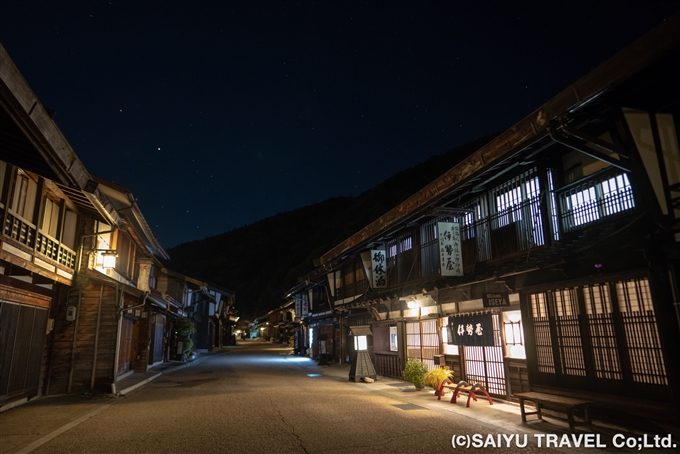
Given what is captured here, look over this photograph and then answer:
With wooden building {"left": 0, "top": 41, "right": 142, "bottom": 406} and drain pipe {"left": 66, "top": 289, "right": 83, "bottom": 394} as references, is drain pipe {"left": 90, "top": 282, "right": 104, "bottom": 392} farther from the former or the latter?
drain pipe {"left": 66, "top": 289, "right": 83, "bottom": 394}

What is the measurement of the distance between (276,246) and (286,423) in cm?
10989

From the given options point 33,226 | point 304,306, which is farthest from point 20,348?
point 304,306

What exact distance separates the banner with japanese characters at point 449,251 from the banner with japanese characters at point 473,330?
159 centimetres

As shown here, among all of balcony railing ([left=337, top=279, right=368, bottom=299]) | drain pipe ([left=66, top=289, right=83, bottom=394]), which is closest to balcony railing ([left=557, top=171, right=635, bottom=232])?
balcony railing ([left=337, top=279, right=368, bottom=299])

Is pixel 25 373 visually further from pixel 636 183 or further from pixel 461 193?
pixel 636 183

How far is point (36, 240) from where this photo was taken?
12.0 metres

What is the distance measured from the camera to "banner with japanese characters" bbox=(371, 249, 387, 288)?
813 inches

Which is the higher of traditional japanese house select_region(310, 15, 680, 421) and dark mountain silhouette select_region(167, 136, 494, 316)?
dark mountain silhouette select_region(167, 136, 494, 316)

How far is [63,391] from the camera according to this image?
14.9 meters

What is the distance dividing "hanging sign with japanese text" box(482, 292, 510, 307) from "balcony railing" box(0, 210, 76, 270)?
12753 millimetres

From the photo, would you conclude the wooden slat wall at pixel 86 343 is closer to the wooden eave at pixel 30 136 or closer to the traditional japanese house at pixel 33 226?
the traditional japanese house at pixel 33 226

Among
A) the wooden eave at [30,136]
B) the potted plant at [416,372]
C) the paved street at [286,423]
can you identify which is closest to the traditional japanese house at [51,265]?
the wooden eave at [30,136]

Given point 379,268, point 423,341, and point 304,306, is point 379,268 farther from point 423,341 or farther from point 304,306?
point 304,306

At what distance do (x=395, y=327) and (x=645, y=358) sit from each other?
12502mm
